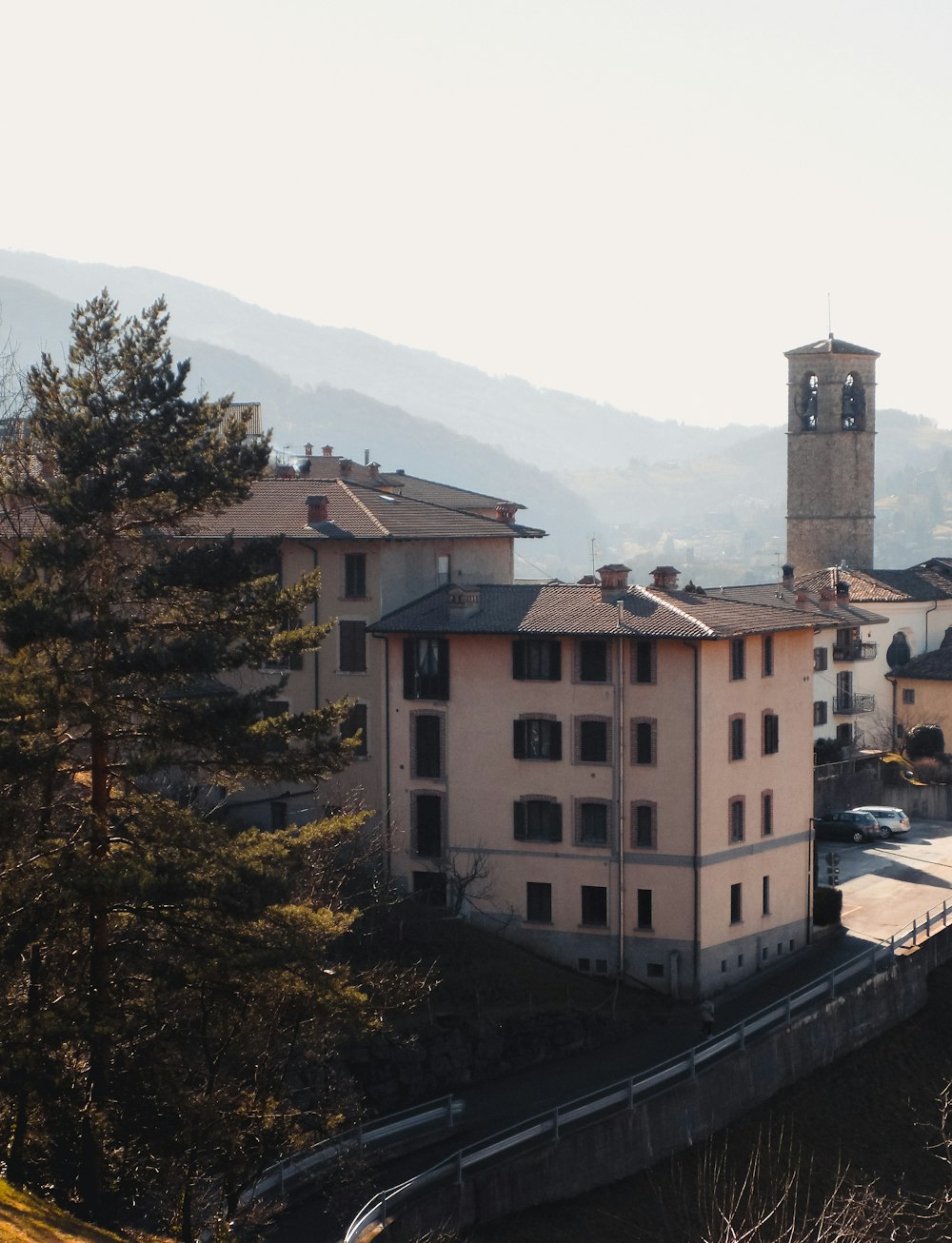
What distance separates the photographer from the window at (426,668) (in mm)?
46688

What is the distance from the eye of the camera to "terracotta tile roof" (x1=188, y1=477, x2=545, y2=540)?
159 feet

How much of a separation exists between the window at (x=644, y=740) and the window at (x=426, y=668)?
5.00m

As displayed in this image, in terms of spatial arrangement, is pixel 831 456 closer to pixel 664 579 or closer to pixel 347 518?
pixel 664 579

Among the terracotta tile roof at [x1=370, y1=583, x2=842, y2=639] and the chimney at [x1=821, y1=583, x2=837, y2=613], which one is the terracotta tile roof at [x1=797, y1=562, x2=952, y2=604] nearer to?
the chimney at [x1=821, y1=583, x2=837, y2=613]

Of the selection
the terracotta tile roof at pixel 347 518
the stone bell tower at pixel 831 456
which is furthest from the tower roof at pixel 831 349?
the terracotta tile roof at pixel 347 518

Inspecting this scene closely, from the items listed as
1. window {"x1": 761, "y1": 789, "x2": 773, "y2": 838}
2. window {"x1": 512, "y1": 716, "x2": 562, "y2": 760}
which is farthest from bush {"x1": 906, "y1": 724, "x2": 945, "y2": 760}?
window {"x1": 512, "y1": 716, "x2": 562, "y2": 760}

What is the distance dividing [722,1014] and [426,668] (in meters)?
11.3

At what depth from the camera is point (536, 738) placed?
45.5 m

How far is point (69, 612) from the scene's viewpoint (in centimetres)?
2569

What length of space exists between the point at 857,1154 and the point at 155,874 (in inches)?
778

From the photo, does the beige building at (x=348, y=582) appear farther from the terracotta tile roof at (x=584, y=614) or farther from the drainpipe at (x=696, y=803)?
the drainpipe at (x=696, y=803)

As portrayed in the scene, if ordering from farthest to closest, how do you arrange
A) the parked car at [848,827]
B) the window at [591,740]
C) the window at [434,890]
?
the parked car at [848,827] → the window at [434,890] → the window at [591,740]

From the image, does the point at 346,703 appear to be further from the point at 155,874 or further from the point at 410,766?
the point at 410,766

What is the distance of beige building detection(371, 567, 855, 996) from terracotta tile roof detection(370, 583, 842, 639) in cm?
7
